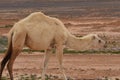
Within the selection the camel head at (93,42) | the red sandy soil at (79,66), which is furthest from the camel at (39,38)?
the red sandy soil at (79,66)

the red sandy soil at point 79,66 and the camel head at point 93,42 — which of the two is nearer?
the camel head at point 93,42

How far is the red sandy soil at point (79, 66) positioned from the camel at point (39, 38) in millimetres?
1570

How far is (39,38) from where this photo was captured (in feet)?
51.0

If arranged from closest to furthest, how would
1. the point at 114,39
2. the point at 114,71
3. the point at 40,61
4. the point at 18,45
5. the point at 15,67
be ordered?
the point at 18,45 < the point at 114,71 < the point at 15,67 < the point at 40,61 < the point at 114,39

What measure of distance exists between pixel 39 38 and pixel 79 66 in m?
5.73

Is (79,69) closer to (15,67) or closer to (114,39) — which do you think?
(15,67)

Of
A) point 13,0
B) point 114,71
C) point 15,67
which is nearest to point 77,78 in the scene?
point 114,71

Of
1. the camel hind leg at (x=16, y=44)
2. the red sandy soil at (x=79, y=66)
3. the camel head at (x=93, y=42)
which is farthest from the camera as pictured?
the red sandy soil at (x=79, y=66)

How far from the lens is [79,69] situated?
1991 cm

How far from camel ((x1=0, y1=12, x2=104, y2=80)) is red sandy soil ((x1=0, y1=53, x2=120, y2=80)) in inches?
61.8

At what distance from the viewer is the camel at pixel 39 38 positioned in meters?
15.2

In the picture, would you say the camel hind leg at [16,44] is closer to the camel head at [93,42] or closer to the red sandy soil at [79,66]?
the camel head at [93,42]

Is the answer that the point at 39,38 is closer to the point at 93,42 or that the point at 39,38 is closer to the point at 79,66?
the point at 93,42

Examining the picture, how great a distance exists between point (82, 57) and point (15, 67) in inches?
170
